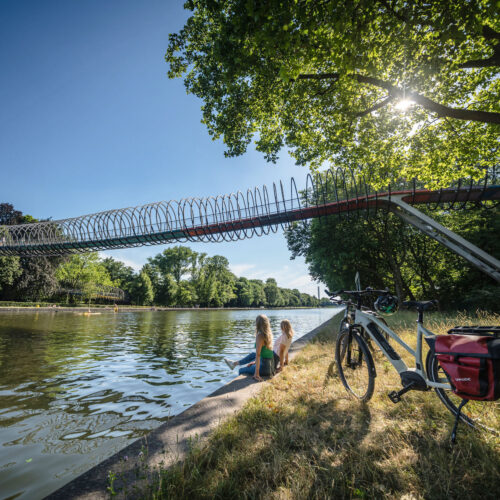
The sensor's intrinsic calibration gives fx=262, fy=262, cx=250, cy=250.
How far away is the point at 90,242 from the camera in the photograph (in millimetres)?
17641

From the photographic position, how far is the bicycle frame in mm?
3061

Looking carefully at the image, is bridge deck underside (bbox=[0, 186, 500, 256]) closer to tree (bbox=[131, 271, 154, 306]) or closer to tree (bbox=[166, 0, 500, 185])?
tree (bbox=[166, 0, 500, 185])

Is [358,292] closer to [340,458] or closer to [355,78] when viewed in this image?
[340,458]

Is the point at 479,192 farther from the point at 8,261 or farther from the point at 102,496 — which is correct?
the point at 8,261

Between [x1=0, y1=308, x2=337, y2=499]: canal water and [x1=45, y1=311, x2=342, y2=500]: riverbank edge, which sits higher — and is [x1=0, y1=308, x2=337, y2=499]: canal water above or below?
below

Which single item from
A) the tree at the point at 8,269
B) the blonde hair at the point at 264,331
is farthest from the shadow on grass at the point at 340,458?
the tree at the point at 8,269

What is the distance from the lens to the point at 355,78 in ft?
20.4

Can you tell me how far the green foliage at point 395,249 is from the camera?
650 inches

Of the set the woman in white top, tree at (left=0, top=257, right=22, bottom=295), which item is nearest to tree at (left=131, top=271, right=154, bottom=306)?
tree at (left=0, top=257, right=22, bottom=295)

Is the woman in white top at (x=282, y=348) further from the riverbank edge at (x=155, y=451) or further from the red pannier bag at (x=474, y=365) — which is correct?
the red pannier bag at (x=474, y=365)

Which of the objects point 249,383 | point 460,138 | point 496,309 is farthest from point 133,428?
point 496,309

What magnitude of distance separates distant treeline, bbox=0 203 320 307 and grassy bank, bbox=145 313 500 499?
48137 millimetres

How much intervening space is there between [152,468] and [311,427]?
1.74m

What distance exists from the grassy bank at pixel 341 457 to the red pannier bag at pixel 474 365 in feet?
1.81
